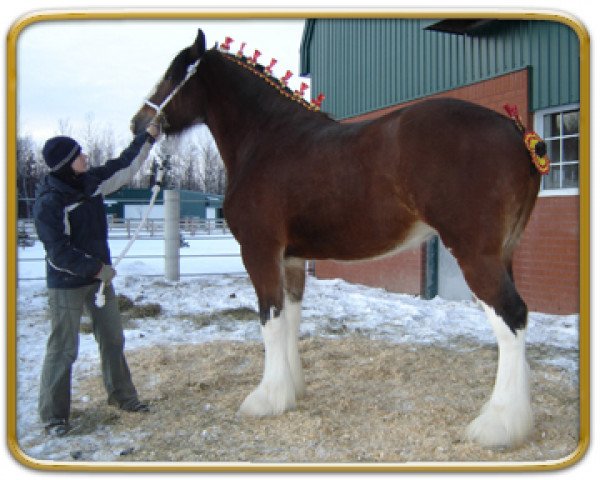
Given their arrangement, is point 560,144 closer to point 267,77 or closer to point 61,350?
point 267,77

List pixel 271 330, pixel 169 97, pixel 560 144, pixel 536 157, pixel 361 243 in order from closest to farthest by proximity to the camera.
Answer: pixel 536 157 < pixel 361 243 < pixel 271 330 < pixel 169 97 < pixel 560 144

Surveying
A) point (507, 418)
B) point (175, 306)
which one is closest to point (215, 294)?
point (175, 306)

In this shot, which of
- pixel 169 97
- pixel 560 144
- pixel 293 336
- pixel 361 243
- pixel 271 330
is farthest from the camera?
pixel 560 144

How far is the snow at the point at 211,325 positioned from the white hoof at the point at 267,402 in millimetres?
655

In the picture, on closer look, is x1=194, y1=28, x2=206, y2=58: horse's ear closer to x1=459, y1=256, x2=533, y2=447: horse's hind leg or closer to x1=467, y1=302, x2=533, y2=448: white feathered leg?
x1=459, y1=256, x2=533, y2=447: horse's hind leg

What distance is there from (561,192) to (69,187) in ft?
11.1

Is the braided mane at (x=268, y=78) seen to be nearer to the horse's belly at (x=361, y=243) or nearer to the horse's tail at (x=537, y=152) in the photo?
the horse's belly at (x=361, y=243)

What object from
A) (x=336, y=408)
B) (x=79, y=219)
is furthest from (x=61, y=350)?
(x=336, y=408)

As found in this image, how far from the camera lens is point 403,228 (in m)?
2.80

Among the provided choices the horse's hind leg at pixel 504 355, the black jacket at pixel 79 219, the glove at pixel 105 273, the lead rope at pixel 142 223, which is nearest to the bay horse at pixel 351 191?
the horse's hind leg at pixel 504 355

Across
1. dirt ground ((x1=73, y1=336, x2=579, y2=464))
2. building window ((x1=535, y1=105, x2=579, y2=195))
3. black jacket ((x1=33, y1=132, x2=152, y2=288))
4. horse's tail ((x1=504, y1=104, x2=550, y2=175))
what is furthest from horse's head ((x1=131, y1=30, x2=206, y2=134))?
building window ((x1=535, y1=105, x2=579, y2=195))

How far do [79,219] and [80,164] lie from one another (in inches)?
12.7

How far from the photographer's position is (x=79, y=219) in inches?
118

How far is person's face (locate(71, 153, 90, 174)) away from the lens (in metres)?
2.94
